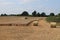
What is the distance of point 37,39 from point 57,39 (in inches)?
45.2

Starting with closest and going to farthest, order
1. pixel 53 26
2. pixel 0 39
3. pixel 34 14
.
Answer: pixel 0 39 → pixel 53 26 → pixel 34 14

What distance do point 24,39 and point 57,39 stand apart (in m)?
1.90

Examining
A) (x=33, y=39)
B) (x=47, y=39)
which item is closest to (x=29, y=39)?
(x=33, y=39)

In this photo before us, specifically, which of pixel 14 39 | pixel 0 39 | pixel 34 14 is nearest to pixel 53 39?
pixel 14 39

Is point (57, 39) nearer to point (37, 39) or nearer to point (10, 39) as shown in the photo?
point (37, 39)

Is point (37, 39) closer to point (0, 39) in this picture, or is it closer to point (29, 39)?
point (29, 39)

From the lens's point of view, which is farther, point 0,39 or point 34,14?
point 34,14

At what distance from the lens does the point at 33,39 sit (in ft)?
41.8

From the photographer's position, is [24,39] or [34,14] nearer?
[24,39]

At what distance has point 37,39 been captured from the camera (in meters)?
12.8

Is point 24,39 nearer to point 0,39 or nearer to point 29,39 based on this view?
point 29,39

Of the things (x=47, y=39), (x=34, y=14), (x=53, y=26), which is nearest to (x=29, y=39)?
(x=47, y=39)

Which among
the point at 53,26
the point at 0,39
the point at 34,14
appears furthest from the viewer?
the point at 34,14

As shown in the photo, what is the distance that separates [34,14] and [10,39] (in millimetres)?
88343
